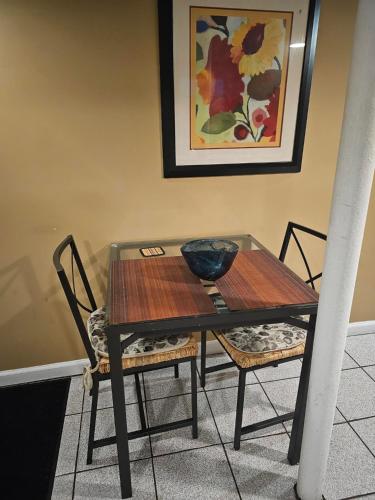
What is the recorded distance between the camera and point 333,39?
1.70 metres

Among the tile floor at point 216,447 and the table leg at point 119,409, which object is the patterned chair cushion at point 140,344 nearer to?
the table leg at point 119,409

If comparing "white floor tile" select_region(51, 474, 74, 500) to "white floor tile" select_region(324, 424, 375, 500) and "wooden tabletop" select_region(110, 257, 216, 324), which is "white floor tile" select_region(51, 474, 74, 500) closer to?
"wooden tabletop" select_region(110, 257, 216, 324)

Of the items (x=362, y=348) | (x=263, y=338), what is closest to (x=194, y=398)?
(x=263, y=338)

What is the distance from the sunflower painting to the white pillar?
2.96ft

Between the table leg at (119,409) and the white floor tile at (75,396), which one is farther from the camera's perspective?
the white floor tile at (75,396)

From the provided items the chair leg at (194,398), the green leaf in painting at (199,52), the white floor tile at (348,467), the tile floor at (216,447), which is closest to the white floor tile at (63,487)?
the tile floor at (216,447)

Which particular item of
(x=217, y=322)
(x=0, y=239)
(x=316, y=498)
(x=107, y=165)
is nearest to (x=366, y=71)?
(x=217, y=322)

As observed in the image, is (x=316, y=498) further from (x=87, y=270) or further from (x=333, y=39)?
(x=333, y=39)

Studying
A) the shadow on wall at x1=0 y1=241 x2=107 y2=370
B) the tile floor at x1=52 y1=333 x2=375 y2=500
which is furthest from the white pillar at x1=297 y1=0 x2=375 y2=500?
the shadow on wall at x1=0 y1=241 x2=107 y2=370

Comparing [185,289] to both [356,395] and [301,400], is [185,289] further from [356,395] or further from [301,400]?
[356,395]

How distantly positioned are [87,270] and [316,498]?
150 cm

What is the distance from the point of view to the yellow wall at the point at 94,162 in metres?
1.48

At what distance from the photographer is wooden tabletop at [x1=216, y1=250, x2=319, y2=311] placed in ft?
4.02

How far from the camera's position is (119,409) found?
1.20 m
